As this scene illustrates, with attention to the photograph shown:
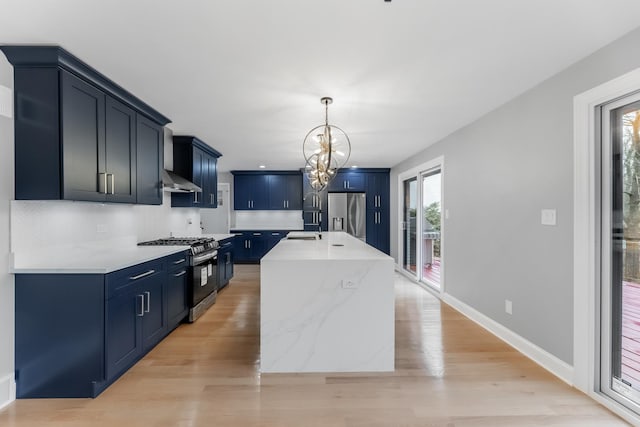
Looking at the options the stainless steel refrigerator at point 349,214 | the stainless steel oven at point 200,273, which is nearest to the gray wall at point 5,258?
the stainless steel oven at point 200,273

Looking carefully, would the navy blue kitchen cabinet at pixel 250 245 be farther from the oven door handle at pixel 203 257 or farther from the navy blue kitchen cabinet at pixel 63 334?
the navy blue kitchen cabinet at pixel 63 334

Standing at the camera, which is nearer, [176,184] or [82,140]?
[82,140]

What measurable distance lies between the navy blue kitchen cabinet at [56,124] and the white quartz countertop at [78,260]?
1.54ft

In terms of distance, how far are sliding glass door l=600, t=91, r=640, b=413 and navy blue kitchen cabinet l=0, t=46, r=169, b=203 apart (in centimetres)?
369

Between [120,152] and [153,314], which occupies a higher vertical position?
[120,152]

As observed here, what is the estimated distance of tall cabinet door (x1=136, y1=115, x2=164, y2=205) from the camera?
3281 millimetres

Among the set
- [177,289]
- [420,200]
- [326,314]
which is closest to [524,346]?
[326,314]

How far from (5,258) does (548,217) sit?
392 cm

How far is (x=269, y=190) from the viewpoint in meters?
7.79

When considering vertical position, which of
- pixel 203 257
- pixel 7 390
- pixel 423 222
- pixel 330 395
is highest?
pixel 423 222

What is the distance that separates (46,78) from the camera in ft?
7.22

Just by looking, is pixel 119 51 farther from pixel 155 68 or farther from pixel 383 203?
pixel 383 203

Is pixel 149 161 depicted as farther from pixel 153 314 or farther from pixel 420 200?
pixel 420 200

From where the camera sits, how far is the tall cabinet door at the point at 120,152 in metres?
2.76
